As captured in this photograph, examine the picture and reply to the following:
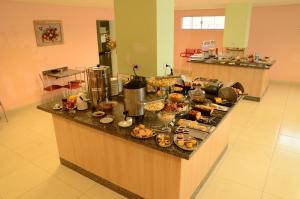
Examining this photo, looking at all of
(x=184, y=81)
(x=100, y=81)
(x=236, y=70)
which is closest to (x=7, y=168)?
(x=100, y=81)

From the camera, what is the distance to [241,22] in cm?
589

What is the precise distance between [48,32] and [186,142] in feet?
16.0

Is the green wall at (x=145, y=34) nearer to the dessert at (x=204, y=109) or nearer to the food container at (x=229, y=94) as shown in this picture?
the dessert at (x=204, y=109)

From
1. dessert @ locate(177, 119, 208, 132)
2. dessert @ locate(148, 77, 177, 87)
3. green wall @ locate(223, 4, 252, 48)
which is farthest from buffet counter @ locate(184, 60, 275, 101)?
dessert @ locate(177, 119, 208, 132)

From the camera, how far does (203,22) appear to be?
7.96 metres

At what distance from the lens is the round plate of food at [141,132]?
6.60ft

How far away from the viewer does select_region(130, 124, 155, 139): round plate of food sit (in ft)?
6.60

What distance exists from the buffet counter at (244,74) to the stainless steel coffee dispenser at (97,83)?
3707mm

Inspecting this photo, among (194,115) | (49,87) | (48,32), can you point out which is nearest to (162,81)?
(194,115)

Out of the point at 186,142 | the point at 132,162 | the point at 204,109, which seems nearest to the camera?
the point at 186,142

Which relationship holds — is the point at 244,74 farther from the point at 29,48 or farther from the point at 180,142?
the point at 29,48

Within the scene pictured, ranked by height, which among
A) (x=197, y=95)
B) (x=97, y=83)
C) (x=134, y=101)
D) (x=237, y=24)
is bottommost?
(x=197, y=95)

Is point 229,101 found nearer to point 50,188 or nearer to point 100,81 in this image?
point 100,81

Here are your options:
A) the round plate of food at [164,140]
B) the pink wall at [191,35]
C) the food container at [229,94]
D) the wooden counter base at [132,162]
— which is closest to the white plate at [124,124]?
the wooden counter base at [132,162]
